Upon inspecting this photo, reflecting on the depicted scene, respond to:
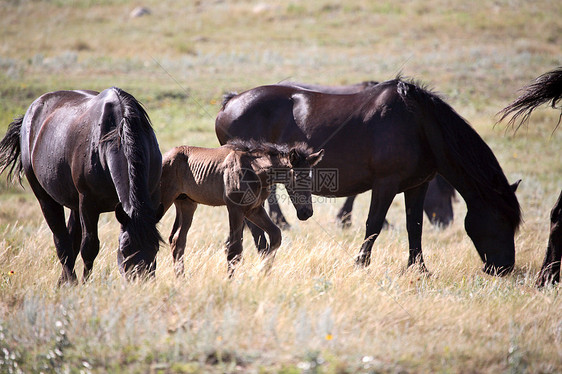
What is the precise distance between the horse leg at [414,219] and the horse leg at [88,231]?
365 cm

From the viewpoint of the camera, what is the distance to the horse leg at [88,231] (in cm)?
525

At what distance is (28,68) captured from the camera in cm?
2155

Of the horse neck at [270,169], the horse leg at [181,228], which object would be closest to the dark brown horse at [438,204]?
the horse leg at [181,228]

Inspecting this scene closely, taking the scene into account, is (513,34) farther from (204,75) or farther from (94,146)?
(94,146)

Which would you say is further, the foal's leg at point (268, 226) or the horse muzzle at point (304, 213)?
the foal's leg at point (268, 226)

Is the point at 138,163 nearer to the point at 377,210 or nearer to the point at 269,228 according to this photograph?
the point at 269,228

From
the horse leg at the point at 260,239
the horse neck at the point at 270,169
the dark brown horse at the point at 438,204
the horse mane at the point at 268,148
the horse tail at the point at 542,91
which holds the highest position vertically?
the horse tail at the point at 542,91

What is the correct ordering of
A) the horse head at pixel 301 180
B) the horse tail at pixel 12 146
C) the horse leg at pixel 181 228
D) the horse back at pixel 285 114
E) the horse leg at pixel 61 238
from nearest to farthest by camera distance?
the horse leg at pixel 61 238
the horse head at pixel 301 180
the horse leg at pixel 181 228
the horse tail at pixel 12 146
the horse back at pixel 285 114

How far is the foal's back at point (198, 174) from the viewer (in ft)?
20.8

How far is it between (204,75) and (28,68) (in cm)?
672

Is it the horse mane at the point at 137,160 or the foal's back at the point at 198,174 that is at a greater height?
the horse mane at the point at 137,160

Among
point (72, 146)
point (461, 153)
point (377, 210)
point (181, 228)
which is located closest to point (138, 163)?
point (72, 146)

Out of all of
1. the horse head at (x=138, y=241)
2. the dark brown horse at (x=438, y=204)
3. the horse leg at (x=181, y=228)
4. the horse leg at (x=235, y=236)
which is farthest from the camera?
the dark brown horse at (x=438, y=204)

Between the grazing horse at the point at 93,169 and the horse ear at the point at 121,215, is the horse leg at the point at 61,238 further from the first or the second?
the horse ear at the point at 121,215
